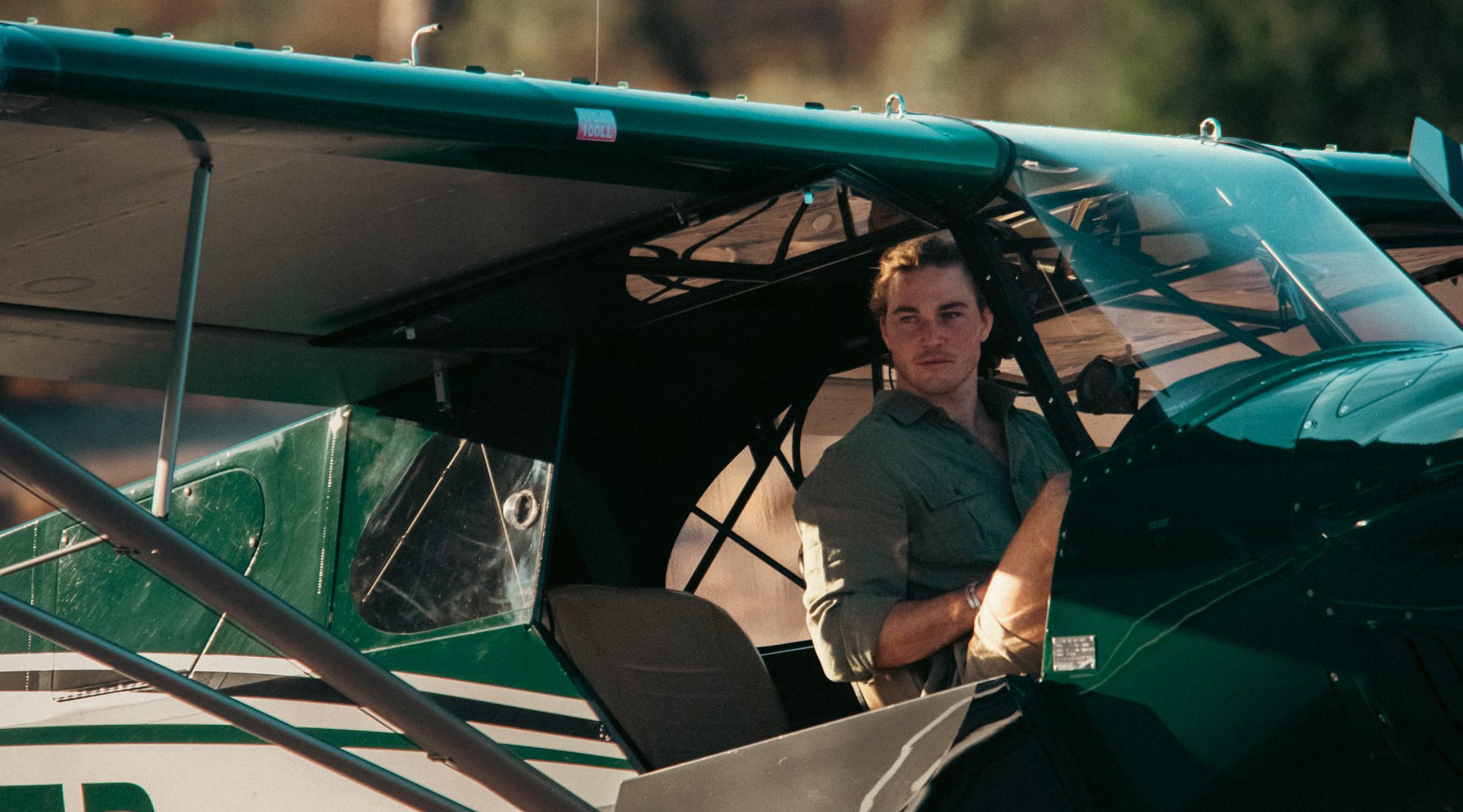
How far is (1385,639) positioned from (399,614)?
2.45m

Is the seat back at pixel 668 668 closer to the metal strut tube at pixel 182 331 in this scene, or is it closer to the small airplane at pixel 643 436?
the small airplane at pixel 643 436

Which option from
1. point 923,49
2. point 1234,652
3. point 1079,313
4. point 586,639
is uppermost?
→ point 923,49

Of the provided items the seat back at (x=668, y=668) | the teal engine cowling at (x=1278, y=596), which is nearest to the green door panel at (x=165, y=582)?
the seat back at (x=668, y=668)

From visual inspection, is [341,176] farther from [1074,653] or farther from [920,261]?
[1074,653]

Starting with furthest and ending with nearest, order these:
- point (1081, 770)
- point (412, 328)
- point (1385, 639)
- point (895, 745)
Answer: point (412, 328) < point (895, 745) < point (1081, 770) < point (1385, 639)

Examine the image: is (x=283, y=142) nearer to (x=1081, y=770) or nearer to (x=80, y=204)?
(x=80, y=204)

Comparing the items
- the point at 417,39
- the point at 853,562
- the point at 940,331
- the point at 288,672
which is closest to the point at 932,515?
the point at 853,562

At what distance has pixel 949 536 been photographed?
2838 mm

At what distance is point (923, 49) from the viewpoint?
22.1 meters

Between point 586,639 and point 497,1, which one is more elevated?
point 497,1

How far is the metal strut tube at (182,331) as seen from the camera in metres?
2.70

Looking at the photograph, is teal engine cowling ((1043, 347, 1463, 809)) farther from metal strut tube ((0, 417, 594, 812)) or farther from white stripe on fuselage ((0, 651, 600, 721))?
white stripe on fuselage ((0, 651, 600, 721))

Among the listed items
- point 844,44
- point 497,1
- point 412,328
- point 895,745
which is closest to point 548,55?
point 497,1

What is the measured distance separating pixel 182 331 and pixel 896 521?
1411 mm
